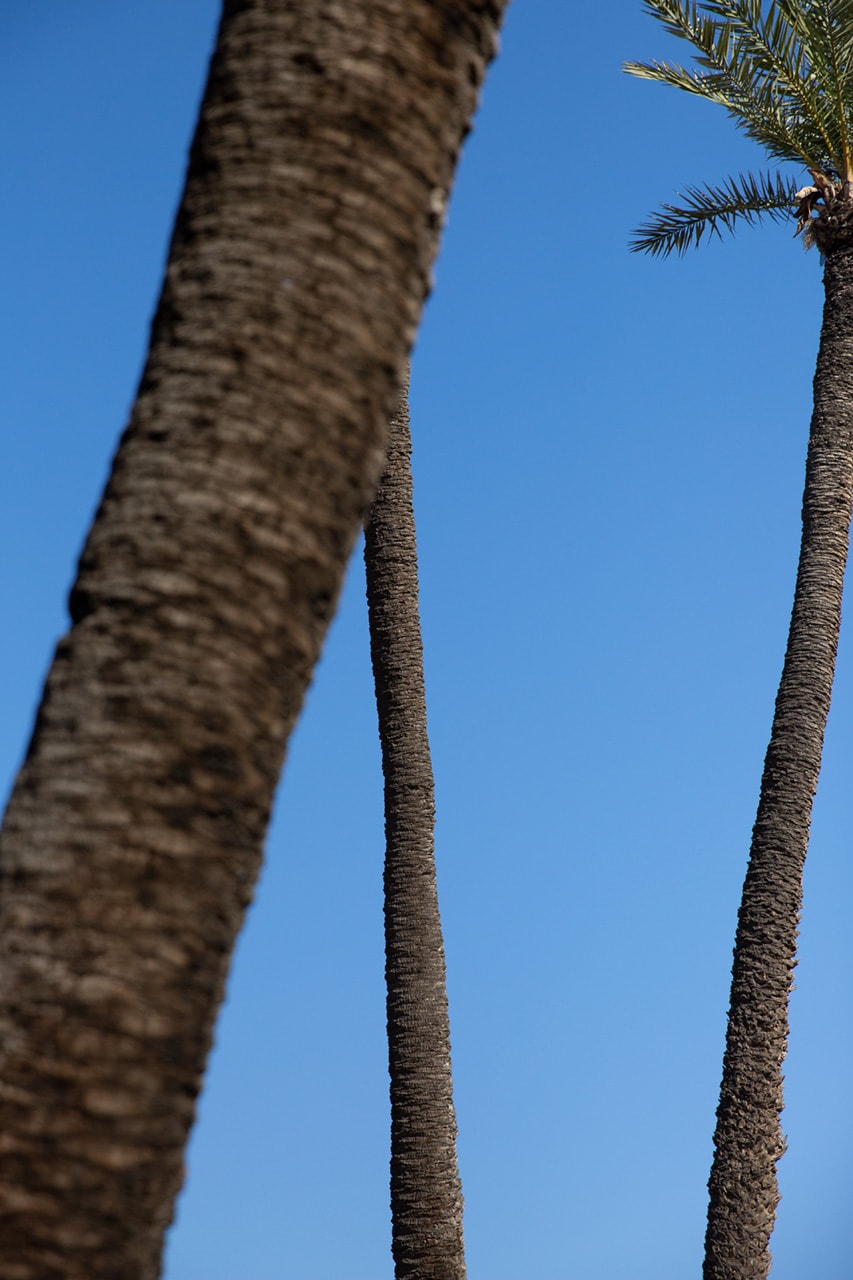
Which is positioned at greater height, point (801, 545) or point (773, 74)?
point (773, 74)

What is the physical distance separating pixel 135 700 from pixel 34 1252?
3.71 feet

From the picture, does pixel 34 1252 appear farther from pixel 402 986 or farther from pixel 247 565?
pixel 402 986

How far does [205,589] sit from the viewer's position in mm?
3201

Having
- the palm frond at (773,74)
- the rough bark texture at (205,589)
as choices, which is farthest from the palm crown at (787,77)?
the rough bark texture at (205,589)

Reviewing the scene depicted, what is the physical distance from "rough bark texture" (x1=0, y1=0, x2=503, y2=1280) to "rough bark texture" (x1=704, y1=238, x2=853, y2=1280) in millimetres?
8509

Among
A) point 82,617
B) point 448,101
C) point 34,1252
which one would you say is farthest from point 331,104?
point 34,1252

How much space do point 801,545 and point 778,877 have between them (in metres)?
3.35

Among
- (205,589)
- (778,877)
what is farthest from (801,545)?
(205,589)

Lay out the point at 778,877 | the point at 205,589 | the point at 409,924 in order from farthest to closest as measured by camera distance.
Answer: the point at 409,924 < the point at 778,877 < the point at 205,589

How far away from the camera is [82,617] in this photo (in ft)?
10.8

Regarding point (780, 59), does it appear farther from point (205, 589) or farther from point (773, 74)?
point (205, 589)

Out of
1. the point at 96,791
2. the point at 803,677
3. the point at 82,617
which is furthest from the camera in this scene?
the point at 803,677

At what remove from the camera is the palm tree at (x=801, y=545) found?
10727 millimetres

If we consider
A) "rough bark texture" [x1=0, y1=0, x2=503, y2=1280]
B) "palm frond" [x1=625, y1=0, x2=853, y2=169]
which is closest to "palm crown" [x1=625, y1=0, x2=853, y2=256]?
"palm frond" [x1=625, y1=0, x2=853, y2=169]
